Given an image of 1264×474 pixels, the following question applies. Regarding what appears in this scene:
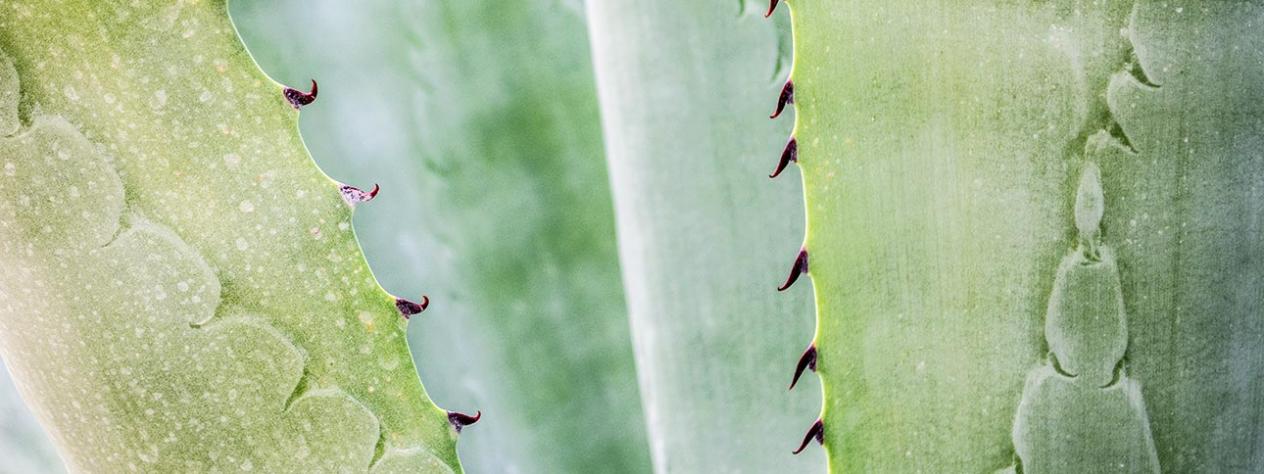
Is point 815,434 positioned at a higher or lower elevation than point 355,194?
lower

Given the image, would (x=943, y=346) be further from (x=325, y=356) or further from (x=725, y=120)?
(x=325, y=356)

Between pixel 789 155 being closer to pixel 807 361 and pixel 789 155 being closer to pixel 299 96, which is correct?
pixel 807 361

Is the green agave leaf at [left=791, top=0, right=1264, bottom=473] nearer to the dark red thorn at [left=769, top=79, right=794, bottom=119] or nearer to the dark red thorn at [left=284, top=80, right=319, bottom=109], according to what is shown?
the dark red thorn at [left=769, top=79, right=794, bottom=119]

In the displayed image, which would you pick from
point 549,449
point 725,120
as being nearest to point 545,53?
point 725,120

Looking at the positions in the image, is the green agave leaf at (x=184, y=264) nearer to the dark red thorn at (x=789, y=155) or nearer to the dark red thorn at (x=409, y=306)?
the dark red thorn at (x=409, y=306)

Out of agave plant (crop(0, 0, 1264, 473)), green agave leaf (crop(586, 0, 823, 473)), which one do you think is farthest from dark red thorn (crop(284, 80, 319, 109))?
green agave leaf (crop(586, 0, 823, 473))

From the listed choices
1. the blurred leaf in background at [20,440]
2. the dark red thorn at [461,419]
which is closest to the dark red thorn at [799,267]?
the dark red thorn at [461,419]

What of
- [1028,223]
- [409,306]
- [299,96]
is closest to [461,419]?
[409,306]
